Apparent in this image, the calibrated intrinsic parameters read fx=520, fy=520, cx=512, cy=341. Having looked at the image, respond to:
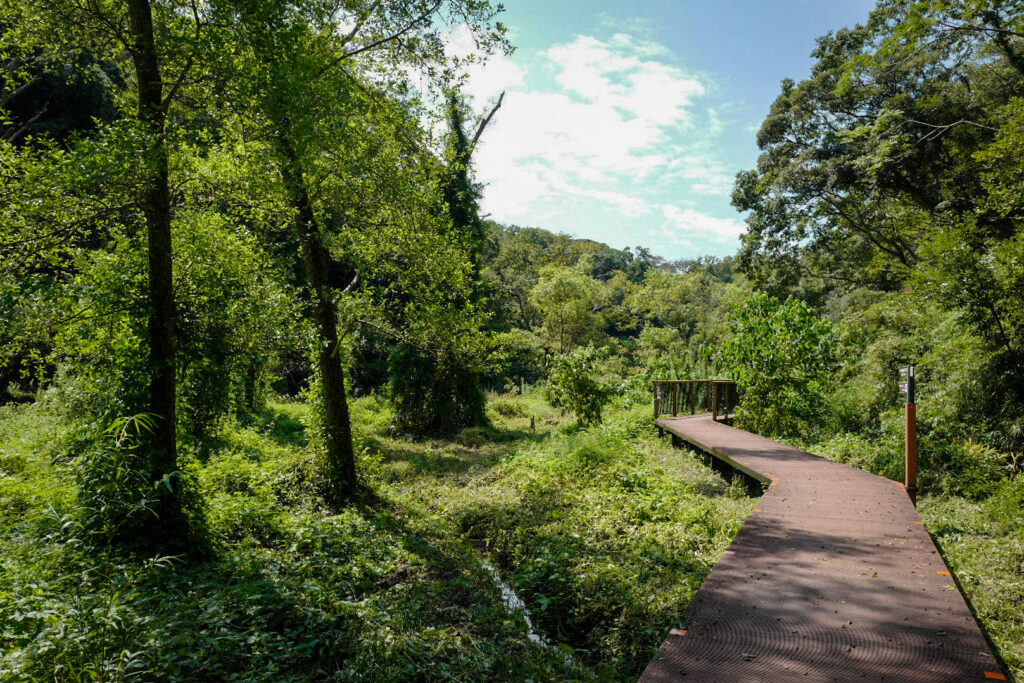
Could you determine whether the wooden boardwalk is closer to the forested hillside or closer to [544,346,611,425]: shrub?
the forested hillside

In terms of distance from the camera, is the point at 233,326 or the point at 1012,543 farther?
the point at 233,326

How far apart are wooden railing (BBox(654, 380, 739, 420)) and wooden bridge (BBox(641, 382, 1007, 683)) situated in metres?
7.28

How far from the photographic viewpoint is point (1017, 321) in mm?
Answer: 7121

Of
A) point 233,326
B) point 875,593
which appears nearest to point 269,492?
point 233,326

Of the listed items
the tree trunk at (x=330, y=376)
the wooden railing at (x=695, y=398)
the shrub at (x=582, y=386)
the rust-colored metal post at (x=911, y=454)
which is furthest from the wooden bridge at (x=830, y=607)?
the shrub at (x=582, y=386)

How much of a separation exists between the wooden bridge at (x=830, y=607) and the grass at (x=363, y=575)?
1.91ft

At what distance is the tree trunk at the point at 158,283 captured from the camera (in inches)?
197

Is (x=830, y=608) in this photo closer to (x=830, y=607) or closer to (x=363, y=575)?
(x=830, y=607)

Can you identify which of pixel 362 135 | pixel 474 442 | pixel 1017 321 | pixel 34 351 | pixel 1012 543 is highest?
pixel 362 135

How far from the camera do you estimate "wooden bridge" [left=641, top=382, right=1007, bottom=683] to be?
2900mm

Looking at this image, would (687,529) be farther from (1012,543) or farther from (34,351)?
(34,351)

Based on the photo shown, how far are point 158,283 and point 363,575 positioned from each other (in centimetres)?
361

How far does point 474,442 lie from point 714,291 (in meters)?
43.5

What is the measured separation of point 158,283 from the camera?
5.23 metres
